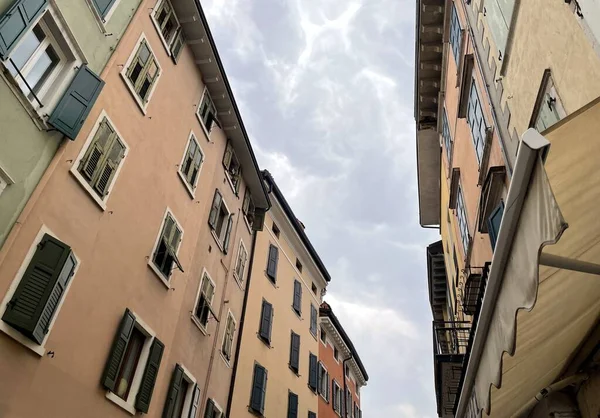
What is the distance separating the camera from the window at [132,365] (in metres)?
9.63

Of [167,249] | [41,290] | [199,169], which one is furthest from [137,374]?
[199,169]

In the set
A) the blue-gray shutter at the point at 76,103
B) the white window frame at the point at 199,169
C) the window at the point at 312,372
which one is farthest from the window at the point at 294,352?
the blue-gray shutter at the point at 76,103

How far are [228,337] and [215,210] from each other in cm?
423

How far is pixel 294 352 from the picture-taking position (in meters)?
22.5

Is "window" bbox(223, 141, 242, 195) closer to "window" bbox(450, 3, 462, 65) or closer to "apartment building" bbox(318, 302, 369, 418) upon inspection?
"window" bbox(450, 3, 462, 65)

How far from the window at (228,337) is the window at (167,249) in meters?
4.42

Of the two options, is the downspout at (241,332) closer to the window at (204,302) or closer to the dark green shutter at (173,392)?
the window at (204,302)

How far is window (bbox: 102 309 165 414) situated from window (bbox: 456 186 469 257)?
358 inches

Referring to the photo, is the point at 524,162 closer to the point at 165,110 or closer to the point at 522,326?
the point at 522,326

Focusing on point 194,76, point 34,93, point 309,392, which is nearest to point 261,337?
point 309,392

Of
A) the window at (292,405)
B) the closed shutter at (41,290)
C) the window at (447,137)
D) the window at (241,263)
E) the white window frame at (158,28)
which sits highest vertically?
the window at (447,137)

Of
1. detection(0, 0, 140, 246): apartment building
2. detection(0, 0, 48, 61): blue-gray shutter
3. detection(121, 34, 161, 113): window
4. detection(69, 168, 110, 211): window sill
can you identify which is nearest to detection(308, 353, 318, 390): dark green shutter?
detection(121, 34, 161, 113): window

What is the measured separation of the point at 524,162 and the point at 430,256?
75.9 ft

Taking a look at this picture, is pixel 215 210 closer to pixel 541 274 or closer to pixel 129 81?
pixel 129 81
